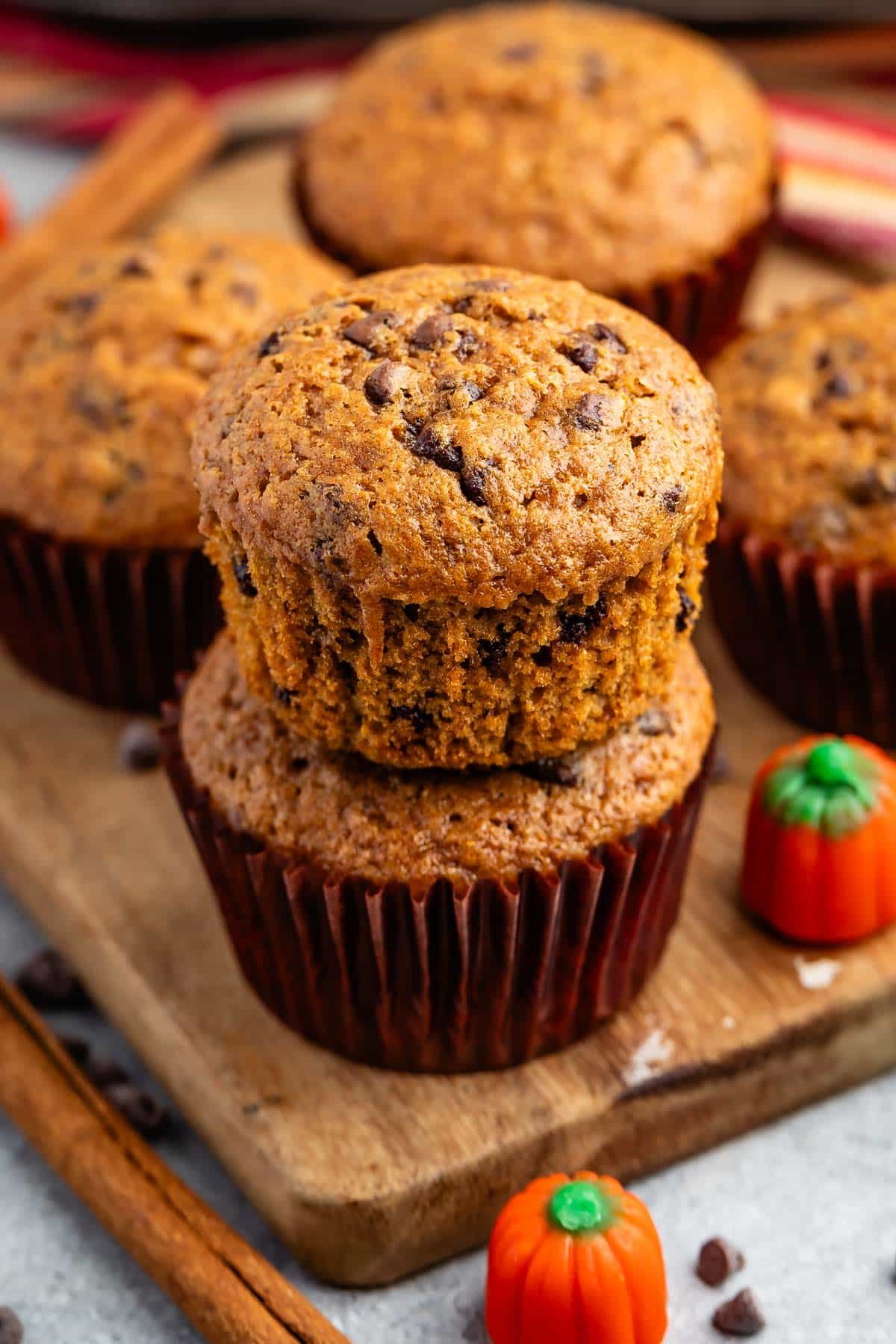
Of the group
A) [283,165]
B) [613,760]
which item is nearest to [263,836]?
[613,760]

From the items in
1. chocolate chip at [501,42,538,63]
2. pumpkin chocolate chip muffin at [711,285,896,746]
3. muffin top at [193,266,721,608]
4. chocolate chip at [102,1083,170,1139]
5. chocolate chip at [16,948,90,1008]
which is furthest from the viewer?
chocolate chip at [501,42,538,63]

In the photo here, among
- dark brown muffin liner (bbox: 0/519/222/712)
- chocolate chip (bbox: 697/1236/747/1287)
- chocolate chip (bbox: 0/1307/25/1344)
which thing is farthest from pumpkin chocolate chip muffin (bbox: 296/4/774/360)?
chocolate chip (bbox: 0/1307/25/1344)

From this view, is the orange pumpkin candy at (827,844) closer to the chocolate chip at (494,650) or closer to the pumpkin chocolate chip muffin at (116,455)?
the chocolate chip at (494,650)

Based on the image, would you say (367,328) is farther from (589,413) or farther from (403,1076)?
(403,1076)

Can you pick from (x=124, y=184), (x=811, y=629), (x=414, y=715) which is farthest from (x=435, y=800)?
(x=124, y=184)

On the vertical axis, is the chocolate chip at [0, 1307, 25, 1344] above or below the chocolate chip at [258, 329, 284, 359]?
below

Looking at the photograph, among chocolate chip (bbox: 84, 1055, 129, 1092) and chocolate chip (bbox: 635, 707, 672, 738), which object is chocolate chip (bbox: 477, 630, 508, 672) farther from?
chocolate chip (bbox: 84, 1055, 129, 1092)
